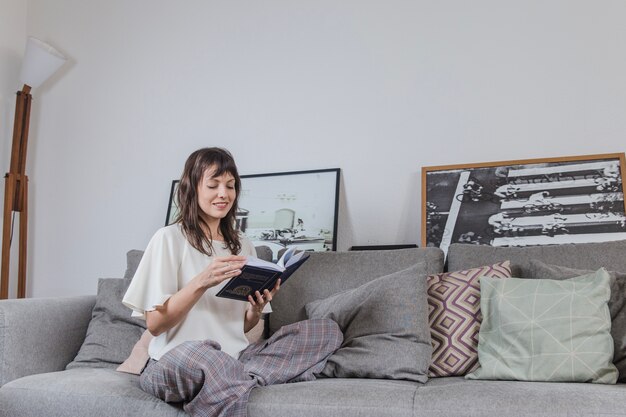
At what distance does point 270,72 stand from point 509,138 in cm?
119

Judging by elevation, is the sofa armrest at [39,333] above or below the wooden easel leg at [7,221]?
below

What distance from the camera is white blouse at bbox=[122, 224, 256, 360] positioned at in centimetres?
179

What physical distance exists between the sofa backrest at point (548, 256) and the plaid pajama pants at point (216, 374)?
2.31 ft

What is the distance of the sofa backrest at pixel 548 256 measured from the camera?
2061mm

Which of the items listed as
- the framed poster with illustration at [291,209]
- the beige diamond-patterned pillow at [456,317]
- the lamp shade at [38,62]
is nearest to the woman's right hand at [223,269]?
the beige diamond-patterned pillow at [456,317]

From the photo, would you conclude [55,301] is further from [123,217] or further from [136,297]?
[123,217]

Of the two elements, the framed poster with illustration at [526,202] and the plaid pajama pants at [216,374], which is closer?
the plaid pajama pants at [216,374]

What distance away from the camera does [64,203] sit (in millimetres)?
3465

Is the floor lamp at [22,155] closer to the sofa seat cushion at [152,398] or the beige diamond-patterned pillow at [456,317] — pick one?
the sofa seat cushion at [152,398]

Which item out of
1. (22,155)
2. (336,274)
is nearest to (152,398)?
(336,274)

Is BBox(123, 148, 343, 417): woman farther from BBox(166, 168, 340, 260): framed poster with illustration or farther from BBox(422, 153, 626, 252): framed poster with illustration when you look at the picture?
BBox(422, 153, 626, 252): framed poster with illustration

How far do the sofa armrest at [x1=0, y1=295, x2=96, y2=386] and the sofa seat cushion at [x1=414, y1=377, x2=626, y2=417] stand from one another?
49.4 inches

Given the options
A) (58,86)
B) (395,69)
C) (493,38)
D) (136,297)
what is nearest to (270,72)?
(395,69)

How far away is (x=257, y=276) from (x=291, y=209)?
1.20 m
